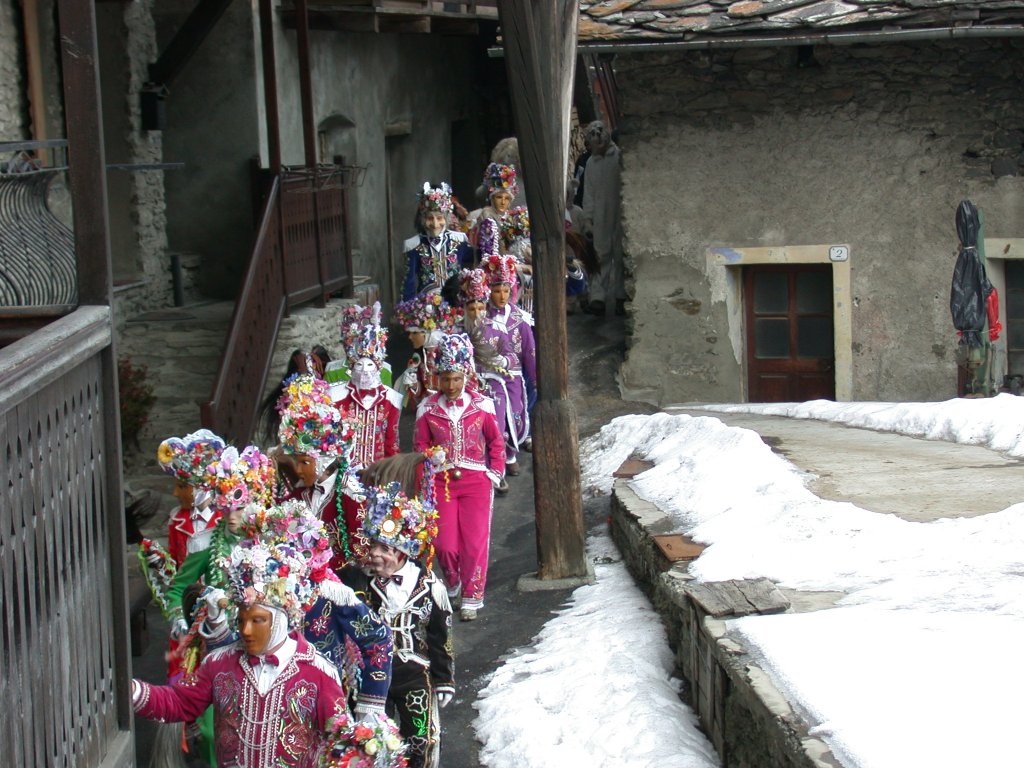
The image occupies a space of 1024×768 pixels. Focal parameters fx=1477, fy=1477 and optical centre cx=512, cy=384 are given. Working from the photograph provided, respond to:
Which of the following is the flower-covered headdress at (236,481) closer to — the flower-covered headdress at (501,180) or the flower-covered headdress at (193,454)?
the flower-covered headdress at (193,454)

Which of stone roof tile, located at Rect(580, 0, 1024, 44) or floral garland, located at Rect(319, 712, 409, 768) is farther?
stone roof tile, located at Rect(580, 0, 1024, 44)

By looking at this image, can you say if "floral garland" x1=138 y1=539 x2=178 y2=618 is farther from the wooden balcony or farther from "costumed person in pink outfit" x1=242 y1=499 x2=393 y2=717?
the wooden balcony

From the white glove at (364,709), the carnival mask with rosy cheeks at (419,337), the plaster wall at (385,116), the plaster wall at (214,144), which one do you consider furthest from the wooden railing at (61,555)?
the plaster wall at (385,116)

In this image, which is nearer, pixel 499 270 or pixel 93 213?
pixel 93 213

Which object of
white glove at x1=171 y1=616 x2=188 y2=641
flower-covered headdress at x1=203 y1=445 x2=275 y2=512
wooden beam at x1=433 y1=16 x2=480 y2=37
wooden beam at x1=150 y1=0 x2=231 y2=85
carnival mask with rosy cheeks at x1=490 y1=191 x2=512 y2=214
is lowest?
white glove at x1=171 y1=616 x2=188 y2=641

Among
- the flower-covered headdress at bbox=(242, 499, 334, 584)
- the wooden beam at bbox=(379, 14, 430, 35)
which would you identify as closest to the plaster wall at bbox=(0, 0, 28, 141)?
the flower-covered headdress at bbox=(242, 499, 334, 584)

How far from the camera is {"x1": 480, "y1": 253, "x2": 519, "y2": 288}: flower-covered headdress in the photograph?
10258mm

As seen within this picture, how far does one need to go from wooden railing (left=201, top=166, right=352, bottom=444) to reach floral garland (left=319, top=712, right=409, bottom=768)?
4.13 meters

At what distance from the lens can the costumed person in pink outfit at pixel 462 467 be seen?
25.9 ft

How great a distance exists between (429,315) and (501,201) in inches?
82.6

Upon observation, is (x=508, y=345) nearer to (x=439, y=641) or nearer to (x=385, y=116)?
(x=439, y=641)

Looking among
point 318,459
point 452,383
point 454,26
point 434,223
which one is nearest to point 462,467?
point 452,383

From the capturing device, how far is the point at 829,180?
11.8m

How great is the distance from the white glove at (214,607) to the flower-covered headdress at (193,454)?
66 centimetres
